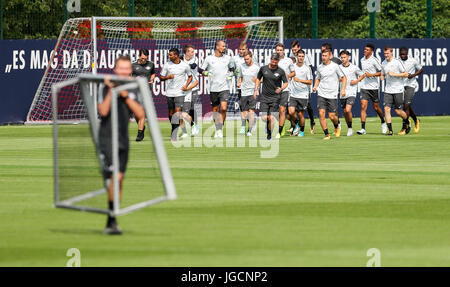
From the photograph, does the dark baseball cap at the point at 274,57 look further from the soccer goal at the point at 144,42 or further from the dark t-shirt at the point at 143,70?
the soccer goal at the point at 144,42

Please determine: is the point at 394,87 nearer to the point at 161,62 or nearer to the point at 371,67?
the point at 371,67

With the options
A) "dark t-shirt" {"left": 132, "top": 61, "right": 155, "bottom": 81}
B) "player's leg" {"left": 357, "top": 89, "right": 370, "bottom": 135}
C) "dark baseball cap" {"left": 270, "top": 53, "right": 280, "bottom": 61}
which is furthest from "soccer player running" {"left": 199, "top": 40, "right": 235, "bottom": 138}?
"player's leg" {"left": 357, "top": 89, "right": 370, "bottom": 135}

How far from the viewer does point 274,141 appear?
25375mm

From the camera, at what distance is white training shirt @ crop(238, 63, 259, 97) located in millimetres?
27328

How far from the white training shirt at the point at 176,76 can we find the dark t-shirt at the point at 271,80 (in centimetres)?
197

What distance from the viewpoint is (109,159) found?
A: 1108cm

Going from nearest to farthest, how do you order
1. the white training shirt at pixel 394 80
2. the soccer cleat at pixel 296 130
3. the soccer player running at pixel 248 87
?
1. the soccer player running at pixel 248 87
2. the soccer cleat at pixel 296 130
3. the white training shirt at pixel 394 80

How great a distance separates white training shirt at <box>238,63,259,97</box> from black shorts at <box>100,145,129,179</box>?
1621cm

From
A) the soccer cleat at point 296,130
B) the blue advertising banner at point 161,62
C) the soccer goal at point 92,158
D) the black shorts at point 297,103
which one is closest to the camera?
the soccer goal at point 92,158

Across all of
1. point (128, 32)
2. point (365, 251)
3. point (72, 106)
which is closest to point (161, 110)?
point (128, 32)

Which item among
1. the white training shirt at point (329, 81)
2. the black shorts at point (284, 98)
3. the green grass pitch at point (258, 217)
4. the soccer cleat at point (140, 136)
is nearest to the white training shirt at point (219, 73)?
the black shorts at point (284, 98)

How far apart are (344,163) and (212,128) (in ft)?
35.2

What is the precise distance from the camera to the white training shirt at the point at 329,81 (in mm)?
26344
